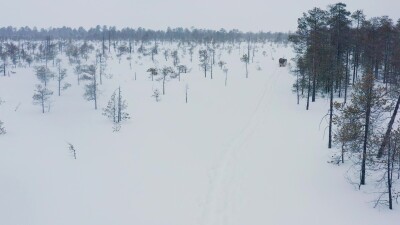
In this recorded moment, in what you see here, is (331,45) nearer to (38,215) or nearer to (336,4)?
(336,4)

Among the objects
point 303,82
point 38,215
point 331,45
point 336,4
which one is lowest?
point 38,215

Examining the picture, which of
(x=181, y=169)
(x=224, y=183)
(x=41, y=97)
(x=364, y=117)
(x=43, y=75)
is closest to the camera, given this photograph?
(x=364, y=117)

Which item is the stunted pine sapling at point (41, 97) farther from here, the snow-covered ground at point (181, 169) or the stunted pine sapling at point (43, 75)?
the stunted pine sapling at point (43, 75)

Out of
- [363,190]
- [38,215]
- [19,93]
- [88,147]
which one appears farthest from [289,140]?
[19,93]

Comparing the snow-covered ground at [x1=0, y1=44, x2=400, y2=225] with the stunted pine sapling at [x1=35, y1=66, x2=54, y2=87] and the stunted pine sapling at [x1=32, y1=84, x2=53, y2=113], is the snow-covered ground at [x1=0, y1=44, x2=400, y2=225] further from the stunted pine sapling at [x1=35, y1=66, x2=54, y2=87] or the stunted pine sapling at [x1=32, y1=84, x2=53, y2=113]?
the stunted pine sapling at [x1=35, y1=66, x2=54, y2=87]

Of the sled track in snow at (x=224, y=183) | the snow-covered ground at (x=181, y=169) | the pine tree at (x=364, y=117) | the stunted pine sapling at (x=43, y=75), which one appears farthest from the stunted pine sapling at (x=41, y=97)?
the pine tree at (x=364, y=117)

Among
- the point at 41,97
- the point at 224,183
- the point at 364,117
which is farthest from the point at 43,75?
the point at 364,117

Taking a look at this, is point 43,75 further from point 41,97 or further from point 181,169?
point 181,169
